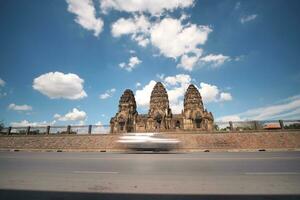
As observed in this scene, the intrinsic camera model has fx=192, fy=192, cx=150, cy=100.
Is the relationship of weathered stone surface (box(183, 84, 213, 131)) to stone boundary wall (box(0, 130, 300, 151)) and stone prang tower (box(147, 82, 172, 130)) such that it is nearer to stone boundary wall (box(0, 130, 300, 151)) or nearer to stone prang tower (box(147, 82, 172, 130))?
stone prang tower (box(147, 82, 172, 130))

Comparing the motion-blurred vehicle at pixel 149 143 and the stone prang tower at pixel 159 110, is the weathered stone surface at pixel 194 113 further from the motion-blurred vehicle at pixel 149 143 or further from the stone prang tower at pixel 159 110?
the motion-blurred vehicle at pixel 149 143

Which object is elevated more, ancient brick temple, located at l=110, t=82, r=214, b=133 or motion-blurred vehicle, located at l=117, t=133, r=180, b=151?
ancient brick temple, located at l=110, t=82, r=214, b=133

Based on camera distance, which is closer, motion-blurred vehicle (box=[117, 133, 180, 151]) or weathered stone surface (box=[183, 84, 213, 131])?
motion-blurred vehicle (box=[117, 133, 180, 151])

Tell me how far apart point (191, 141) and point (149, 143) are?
9429 mm

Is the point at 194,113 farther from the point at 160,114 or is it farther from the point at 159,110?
the point at 159,110

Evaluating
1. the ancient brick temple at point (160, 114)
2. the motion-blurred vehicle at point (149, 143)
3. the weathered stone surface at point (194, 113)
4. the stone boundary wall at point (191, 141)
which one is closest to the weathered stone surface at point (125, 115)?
the ancient brick temple at point (160, 114)

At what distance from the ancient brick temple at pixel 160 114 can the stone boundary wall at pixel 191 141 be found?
24405mm

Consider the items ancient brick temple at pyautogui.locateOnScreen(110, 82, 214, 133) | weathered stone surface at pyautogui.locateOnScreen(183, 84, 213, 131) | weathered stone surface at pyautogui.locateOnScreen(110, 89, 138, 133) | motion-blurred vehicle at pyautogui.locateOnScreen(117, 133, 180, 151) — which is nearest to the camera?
motion-blurred vehicle at pyautogui.locateOnScreen(117, 133, 180, 151)

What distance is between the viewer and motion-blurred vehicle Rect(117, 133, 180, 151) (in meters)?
15.5

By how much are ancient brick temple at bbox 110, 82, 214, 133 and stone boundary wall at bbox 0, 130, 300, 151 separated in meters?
24.4

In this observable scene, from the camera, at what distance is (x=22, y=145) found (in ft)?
84.8

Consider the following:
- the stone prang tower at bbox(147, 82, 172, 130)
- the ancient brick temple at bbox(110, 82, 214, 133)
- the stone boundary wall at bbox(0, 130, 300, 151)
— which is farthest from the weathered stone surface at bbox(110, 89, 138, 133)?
the stone boundary wall at bbox(0, 130, 300, 151)

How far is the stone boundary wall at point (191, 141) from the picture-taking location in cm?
2156

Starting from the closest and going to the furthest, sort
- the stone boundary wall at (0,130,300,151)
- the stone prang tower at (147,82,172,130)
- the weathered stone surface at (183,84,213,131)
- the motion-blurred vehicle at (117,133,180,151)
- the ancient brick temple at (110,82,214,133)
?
A: the motion-blurred vehicle at (117,133,180,151) < the stone boundary wall at (0,130,300,151) < the weathered stone surface at (183,84,213,131) < the ancient brick temple at (110,82,214,133) < the stone prang tower at (147,82,172,130)
